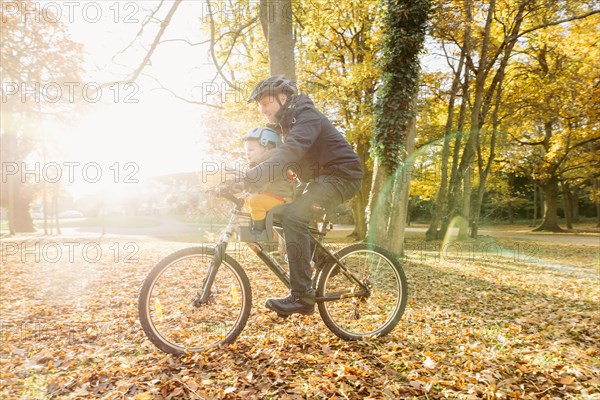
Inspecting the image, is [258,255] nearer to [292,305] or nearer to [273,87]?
[292,305]

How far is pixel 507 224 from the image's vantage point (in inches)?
1815

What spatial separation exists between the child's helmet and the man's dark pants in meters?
0.60

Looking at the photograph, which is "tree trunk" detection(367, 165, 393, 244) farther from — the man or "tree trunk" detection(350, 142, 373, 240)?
"tree trunk" detection(350, 142, 373, 240)

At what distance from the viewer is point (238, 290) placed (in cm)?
386

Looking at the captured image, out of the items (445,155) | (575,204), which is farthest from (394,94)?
(575,204)

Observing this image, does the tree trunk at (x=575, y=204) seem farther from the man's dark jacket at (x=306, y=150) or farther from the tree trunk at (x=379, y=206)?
the man's dark jacket at (x=306, y=150)

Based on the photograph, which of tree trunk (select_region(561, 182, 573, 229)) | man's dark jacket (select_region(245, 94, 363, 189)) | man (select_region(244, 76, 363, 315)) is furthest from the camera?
tree trunk (select_region(561, 182, 573, 229))

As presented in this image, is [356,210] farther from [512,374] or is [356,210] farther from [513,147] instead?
[512,374]

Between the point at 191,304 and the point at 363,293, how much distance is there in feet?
6.25

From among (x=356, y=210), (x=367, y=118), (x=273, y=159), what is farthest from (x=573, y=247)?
(x=273, y=159)

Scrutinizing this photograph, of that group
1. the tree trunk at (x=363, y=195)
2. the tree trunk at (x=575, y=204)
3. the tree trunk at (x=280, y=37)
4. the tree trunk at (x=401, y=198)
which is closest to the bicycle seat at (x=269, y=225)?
the tree trunk at (x=280, y=37)

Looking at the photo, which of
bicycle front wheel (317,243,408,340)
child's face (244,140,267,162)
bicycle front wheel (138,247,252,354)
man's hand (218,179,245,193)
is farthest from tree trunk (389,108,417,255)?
man's hand (218,179,245,193)

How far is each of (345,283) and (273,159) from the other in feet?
5.68

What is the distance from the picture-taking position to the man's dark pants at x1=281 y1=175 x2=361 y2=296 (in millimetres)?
3688
